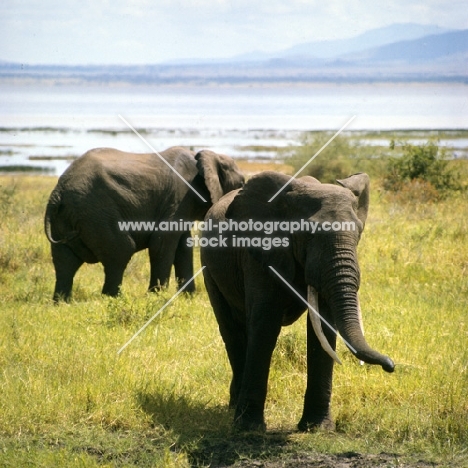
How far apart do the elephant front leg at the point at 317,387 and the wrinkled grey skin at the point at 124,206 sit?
4711 millimetres

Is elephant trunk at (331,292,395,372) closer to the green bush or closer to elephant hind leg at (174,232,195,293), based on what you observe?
elephant hind leg at (174,232,195,293)

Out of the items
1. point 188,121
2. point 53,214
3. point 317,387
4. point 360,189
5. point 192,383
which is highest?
point 188,121

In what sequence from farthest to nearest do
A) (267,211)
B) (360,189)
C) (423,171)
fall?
(423,171) → (360,189) → (267,211)

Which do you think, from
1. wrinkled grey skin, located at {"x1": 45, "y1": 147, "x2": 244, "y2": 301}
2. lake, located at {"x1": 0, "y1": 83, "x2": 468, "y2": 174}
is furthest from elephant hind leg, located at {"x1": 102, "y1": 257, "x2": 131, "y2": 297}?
lake, located at {"x1": 0, "y1": 83, "x2": 468, "y2": 174}

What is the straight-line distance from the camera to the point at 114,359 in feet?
26.1

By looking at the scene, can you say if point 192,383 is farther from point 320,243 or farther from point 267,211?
point 320,243

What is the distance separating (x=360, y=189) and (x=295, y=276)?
85cm

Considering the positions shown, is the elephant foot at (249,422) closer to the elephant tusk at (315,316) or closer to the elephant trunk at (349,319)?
the elephant tusk at (315,316)

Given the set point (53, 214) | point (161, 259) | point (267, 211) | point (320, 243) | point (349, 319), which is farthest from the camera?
point (161, 259)

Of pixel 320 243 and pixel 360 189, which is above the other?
pixel 360 189

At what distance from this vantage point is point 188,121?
141 ft

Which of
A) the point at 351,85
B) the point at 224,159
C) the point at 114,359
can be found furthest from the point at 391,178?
the point at 351,85

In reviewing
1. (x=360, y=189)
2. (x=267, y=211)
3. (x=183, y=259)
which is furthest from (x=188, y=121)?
(x=267, y=211)

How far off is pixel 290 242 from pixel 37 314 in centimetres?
437
